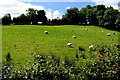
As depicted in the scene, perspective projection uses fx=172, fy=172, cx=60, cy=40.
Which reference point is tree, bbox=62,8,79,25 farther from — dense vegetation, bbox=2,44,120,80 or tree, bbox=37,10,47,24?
dense vegetation, bbox=2,44,120,80

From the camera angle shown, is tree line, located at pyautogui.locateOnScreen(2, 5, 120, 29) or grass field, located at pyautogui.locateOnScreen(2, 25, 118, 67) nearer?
grass field, located at pyautogui.locateOnScreen(2, 25, 118, 67)

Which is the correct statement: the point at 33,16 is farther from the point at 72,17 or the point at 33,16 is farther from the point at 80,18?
the point at 80,18

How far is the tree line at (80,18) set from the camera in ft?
184

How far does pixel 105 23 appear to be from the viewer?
184 ft

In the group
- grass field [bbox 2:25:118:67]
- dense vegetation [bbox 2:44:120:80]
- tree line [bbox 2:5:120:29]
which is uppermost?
tree line [bbox 2:5:120:29]

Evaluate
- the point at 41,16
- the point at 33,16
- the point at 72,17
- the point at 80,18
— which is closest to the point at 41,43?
the point at 41,16

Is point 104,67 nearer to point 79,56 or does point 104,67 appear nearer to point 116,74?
point 116,74

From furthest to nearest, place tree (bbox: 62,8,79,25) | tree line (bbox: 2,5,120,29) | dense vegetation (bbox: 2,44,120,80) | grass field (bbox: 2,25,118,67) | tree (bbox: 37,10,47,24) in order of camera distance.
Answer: tree (bbox: 62,8,79,25) → tree (bbox: 37,10,47,24) → tree line (bbox: 2,5,120,29) → grass field (bbox: 2,25,118,67) → dense vegetation (bbox: 2,44,120,80)

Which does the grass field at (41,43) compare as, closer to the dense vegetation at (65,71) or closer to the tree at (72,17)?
the dense vegetation at (65,71)

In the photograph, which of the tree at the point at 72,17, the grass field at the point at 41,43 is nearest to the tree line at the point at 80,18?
the tree at the point at 72,17

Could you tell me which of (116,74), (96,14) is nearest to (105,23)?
(96,14)

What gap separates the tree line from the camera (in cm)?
5606

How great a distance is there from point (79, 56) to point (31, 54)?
3507 millimetres

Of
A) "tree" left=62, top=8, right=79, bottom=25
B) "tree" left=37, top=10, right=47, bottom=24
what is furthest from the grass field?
"tree" left=62, top=8, right=79, bottom=25
